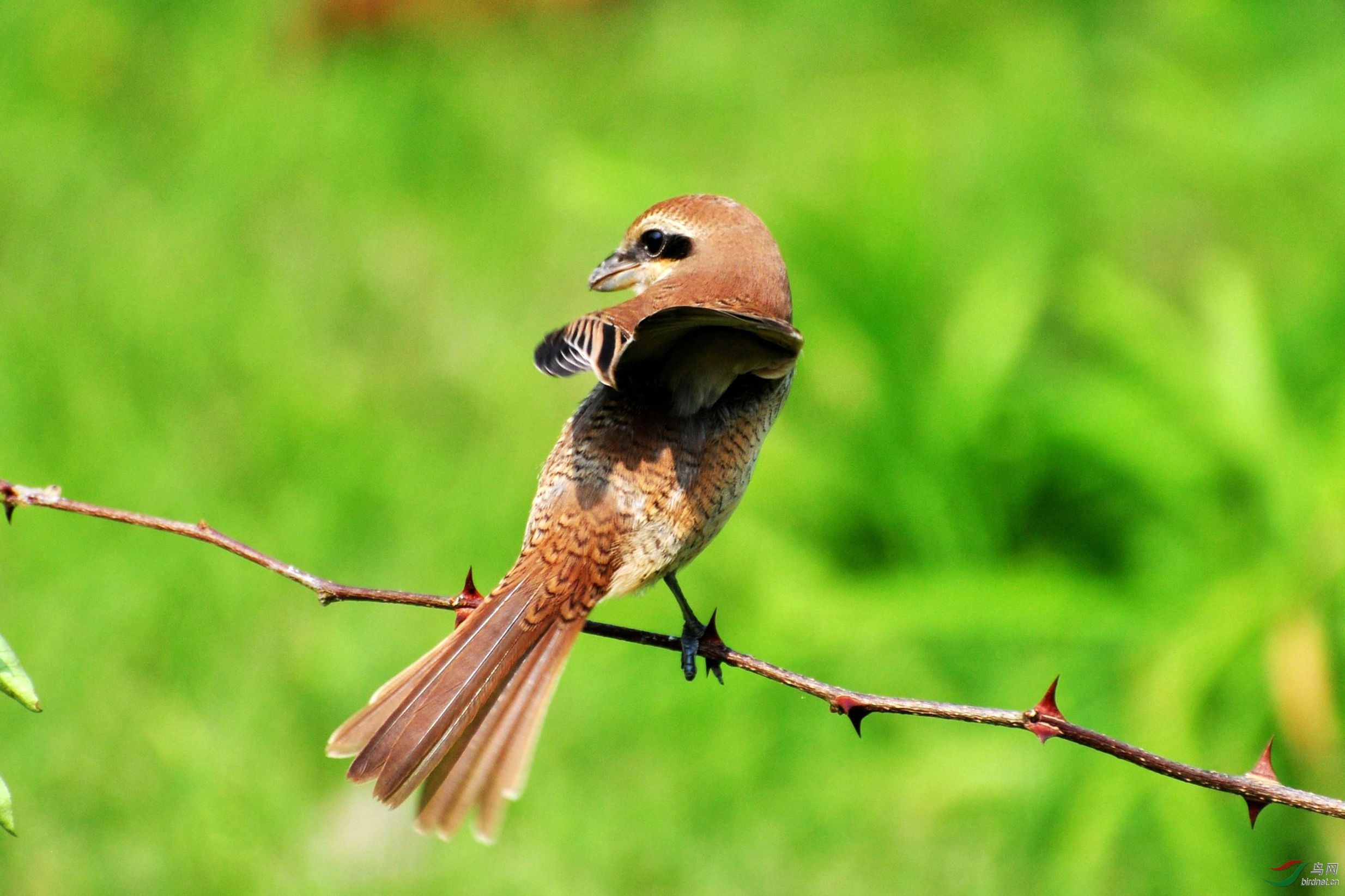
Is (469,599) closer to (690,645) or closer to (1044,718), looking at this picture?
(690,645)

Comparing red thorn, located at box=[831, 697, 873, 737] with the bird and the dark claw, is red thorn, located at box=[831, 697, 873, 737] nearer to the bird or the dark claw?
the dark claw

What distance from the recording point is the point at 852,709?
2236 mm

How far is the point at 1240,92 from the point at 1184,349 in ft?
3.93

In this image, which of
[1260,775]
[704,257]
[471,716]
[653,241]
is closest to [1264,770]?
[1260,775]

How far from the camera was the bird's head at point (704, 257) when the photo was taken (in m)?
2.85

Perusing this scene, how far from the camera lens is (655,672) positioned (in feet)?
17.6

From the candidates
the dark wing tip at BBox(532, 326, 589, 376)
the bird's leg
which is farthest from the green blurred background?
the dark wing tip at BBox(532, 326, 589, 376)

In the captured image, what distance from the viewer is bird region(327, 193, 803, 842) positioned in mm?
2527

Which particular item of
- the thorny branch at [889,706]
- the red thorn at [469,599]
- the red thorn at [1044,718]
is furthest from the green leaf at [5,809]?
the red thorn at [1044,718]

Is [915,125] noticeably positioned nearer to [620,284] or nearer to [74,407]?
[74,407]

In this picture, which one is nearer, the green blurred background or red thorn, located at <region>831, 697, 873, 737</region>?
red thorn, located at <region>831, 697, 873, 737</region>

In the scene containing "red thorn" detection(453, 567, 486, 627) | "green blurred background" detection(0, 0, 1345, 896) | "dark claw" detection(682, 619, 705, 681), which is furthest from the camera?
"green blurred background" detection(0, 0, 1345, 896)

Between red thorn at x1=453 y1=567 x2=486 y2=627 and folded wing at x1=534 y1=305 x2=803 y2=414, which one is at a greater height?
folded wing at x1=534 y1=305 x2=803 y2=414

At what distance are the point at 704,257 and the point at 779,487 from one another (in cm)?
292
